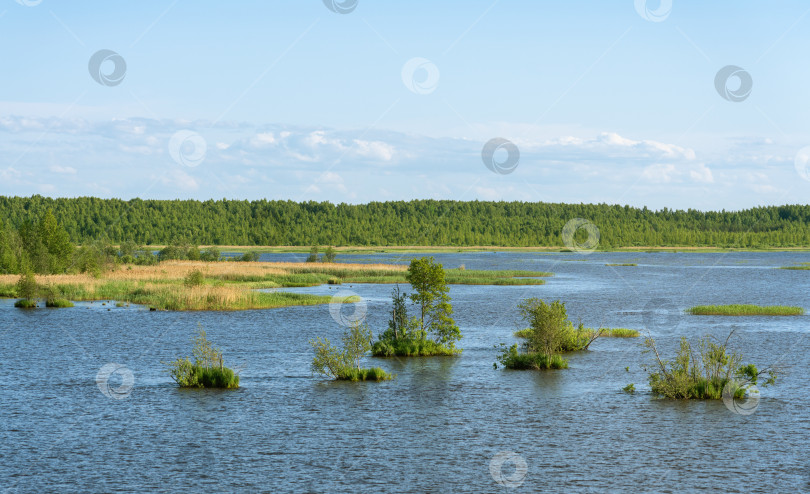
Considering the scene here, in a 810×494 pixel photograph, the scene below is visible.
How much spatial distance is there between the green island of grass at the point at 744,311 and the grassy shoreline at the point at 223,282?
32332 mm

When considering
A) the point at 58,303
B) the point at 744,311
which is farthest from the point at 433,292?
the point at 58,303

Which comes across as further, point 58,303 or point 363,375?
point 58,303

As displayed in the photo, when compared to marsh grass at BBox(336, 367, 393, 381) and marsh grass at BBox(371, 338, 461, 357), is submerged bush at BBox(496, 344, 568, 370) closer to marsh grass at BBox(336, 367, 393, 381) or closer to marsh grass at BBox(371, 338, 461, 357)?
marsh grass at BBox(371, 338, 461, 357)

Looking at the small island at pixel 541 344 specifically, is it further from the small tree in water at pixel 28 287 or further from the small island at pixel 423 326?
the small tree in water at pixel 28 287

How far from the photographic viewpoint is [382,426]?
1054 inches

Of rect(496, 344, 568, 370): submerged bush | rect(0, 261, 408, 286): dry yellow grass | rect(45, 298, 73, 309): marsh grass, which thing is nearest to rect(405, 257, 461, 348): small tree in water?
rect(496, 344, 568, 370): submerged bush

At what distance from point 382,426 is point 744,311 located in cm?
4748

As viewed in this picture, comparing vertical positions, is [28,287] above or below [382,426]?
above

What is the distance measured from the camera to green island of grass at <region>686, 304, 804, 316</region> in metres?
64.7

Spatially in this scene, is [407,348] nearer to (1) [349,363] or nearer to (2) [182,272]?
(1) [349,363]

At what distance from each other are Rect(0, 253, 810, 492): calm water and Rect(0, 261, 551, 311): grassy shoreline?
19.3 metres

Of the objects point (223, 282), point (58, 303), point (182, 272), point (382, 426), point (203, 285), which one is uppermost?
point (182, 272)

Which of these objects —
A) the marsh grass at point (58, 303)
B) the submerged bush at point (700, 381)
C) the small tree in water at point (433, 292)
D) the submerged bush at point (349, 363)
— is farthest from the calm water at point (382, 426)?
the marsh grass at point (58, 303)

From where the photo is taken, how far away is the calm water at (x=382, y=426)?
21.2 metres
